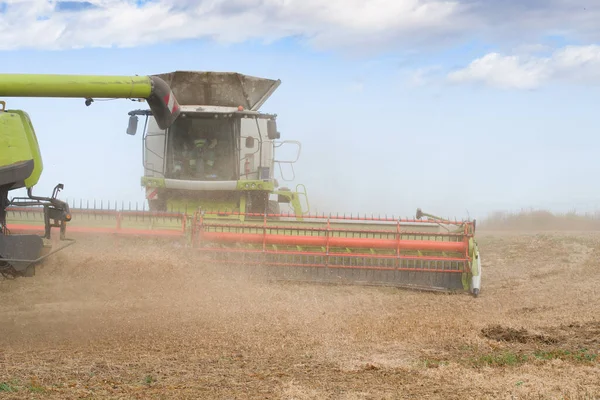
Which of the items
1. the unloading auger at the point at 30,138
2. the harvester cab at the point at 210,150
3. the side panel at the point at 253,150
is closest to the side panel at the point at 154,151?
the harvester cab at the point at 210,150

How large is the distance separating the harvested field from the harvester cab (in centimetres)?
271

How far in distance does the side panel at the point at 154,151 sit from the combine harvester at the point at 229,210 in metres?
0.02

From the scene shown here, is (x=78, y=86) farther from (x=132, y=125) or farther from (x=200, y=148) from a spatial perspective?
(x=200, y=148)

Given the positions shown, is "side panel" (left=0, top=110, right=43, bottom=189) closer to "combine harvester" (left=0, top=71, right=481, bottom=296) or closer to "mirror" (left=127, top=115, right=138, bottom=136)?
"combine harvester" (left=0, top=71, right=481, bottom=296)

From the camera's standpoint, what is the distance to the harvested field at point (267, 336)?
5527 millimetres

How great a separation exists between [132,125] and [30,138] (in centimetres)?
589

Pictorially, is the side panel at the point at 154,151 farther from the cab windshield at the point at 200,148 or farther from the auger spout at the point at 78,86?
the auger spout at the point at 78,86

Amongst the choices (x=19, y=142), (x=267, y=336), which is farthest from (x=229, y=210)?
(x=19, y=142)

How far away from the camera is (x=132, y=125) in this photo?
1335cm

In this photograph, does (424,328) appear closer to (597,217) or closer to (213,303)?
(213,303)

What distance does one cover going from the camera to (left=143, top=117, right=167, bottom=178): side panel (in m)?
14.0

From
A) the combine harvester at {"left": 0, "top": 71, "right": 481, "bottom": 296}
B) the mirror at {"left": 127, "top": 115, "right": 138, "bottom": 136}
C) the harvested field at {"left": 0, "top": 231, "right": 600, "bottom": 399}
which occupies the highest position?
the mirror at {"left": 127, "top": 115, "right": 138, "bottom": 136}

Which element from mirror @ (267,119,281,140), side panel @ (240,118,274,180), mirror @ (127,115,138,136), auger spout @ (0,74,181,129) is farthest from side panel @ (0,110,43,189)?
side panel @ (240,118,274,180)

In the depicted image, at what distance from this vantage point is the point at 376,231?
11867mm
